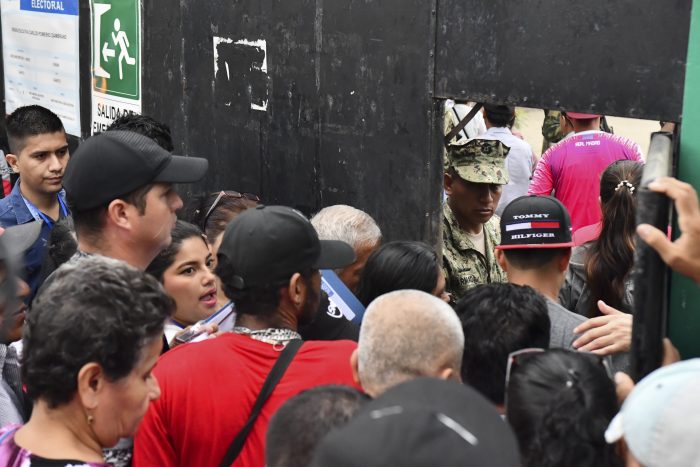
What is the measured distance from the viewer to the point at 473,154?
610cm

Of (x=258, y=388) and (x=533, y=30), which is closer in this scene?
(x=258, y=388)

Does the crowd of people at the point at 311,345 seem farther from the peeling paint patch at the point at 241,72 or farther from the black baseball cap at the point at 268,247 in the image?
the peeling paint patch at the point at 241,72

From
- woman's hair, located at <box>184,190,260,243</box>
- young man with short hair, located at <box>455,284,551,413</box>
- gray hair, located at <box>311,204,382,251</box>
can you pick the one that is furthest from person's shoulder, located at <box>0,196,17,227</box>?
young man with short hair, located at <box>455,284,551,413</box>

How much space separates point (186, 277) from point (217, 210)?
89 centimetres

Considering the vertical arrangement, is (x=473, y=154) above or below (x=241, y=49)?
below

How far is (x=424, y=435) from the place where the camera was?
1.59 metres

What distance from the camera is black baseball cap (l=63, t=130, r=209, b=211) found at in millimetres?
3812

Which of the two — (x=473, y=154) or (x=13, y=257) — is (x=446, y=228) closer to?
(x=473, y=154)

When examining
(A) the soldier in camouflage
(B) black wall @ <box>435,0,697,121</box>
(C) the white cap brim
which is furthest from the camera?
(A) the soldier in camouflage

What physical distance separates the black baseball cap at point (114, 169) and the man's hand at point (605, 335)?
170 centimetres

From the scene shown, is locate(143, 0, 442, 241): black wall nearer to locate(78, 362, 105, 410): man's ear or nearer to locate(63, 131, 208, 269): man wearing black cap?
locate(63, 131, 208, 269): man wearing black cap

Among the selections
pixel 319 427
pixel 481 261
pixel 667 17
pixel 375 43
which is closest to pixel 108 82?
pixel 375 43

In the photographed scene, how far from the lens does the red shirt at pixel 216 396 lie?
3059 millimetres

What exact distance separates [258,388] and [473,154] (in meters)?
3.34
